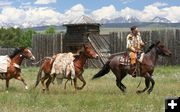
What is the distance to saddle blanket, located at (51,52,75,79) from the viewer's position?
1411 centimetres

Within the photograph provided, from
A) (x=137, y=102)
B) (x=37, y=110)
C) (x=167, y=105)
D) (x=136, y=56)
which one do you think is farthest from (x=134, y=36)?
(x=167, y=105)

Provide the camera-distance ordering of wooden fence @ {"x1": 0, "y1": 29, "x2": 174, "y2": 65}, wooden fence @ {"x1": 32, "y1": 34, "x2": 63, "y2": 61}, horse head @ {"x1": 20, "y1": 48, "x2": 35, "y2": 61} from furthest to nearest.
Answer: wooden fence @ {"x1": 32, "y1": 34, "x2": 63, "y2": 61} → wooden fence @ {"x1": 0, "y1": 29, "x2": 174, "y2": 65} → horse head @ {"x1": 20, "y1": 48, "x2": 35, "y2": 61}

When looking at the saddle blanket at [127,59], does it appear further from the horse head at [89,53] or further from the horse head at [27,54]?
the horse head at [27,54]

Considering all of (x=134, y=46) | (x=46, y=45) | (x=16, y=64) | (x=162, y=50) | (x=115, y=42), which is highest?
(x=134, y=46)

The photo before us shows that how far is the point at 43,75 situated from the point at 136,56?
3.38 meters

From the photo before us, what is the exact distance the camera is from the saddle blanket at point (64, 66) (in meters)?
14.1

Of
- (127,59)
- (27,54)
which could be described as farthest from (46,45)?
(127,59)

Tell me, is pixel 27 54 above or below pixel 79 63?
above

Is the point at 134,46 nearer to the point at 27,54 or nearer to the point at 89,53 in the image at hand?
the point at 89,53

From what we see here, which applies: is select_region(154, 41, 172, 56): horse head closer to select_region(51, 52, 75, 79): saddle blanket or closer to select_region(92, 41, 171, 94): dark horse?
select_region(92, 41, 171, 94): dark horse

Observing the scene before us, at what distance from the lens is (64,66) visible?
1416cm

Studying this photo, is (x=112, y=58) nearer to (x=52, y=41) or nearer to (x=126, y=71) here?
(x=126, y=71)

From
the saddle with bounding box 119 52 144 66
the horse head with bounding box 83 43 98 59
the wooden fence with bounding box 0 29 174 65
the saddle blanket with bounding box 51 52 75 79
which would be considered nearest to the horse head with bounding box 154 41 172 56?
the saddle with bounding box 119 52 144 66

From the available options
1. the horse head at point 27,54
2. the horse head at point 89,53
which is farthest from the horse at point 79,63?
the horse head at point 27,54
